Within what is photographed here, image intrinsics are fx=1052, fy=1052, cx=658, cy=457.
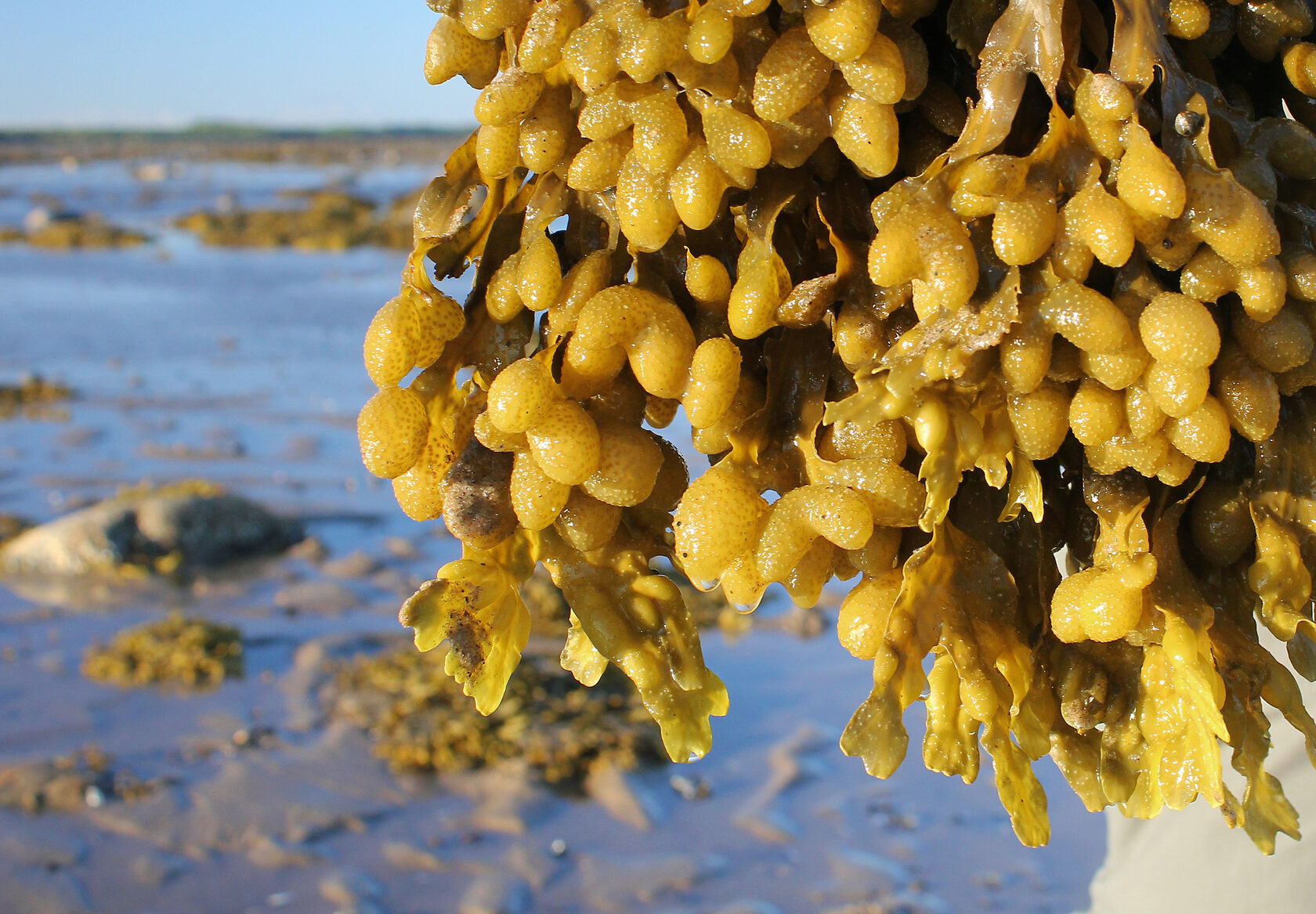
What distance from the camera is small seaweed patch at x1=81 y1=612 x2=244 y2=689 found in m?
3.80

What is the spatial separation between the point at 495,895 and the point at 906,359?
2512 mm

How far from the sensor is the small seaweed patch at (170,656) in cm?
380

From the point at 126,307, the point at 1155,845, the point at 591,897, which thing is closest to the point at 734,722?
the point at 591,897

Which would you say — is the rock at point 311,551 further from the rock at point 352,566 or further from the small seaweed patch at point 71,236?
the small seaweed patch at point 71,236

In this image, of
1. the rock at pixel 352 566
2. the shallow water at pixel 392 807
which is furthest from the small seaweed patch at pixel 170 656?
the rock at pixel 352 566

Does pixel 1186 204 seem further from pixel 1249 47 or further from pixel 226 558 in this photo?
pixel 226 558

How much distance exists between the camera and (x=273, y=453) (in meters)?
6.02

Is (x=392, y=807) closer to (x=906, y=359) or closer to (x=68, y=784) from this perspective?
(x=68, y=784)

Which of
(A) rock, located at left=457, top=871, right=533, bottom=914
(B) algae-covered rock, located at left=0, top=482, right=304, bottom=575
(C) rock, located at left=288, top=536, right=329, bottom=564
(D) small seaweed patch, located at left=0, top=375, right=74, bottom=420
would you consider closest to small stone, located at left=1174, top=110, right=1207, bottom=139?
(A) rock, located at left=457, top=871, right=533, bottom=914

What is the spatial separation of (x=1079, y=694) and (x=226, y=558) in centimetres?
465

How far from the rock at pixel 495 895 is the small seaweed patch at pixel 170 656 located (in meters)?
1.49

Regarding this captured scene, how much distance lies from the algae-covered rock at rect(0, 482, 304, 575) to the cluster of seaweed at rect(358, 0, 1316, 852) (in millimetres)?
4406

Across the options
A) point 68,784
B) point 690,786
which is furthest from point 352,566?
point 690,786

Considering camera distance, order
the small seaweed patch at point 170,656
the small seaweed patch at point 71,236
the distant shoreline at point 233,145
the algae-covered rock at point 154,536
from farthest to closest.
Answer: the distant shoreline at point 233,145 < the small seaweed patch at point 71,236 < the algae-covered rock at point 154,536 < the small seaweed patch at point 170,656
